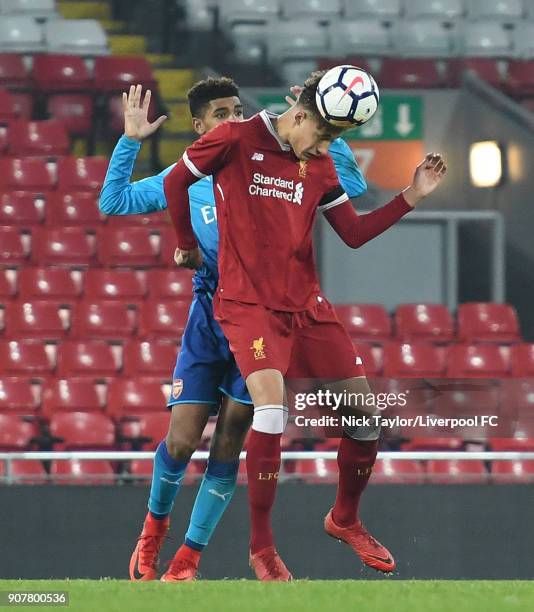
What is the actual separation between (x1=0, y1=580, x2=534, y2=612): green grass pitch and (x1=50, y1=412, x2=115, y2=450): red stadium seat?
4716 mm

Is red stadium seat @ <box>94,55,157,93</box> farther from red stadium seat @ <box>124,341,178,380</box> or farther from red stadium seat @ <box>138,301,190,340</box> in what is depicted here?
red stadium seat @ <box>124,341,178,380</box>

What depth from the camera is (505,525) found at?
31.0 feet

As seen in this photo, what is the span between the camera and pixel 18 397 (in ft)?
36.8

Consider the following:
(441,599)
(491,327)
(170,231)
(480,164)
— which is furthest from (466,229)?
(441,599)

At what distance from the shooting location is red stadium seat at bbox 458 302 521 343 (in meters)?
12.7

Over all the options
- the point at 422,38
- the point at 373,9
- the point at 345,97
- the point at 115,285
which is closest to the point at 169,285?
the point at 115,285

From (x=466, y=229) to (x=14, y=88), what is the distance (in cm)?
437

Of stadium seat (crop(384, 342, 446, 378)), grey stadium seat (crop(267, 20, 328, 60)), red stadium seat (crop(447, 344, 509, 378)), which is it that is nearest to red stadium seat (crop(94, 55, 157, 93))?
grey stadium seat (crop(267, 20, 328, 60))

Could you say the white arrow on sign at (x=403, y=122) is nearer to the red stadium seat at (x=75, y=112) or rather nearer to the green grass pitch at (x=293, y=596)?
the red stadium seat at (x=75, y=112)

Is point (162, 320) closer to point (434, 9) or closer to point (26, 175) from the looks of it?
point (26, 175)

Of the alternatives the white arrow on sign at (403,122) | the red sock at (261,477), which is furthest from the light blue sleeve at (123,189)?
the white arrow on sign at (403,122)

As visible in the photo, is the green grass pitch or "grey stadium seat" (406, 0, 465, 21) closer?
the green grass pitch

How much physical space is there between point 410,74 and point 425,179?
32.6ft

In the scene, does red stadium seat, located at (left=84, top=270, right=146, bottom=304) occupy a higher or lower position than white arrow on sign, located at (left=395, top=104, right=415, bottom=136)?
lower
